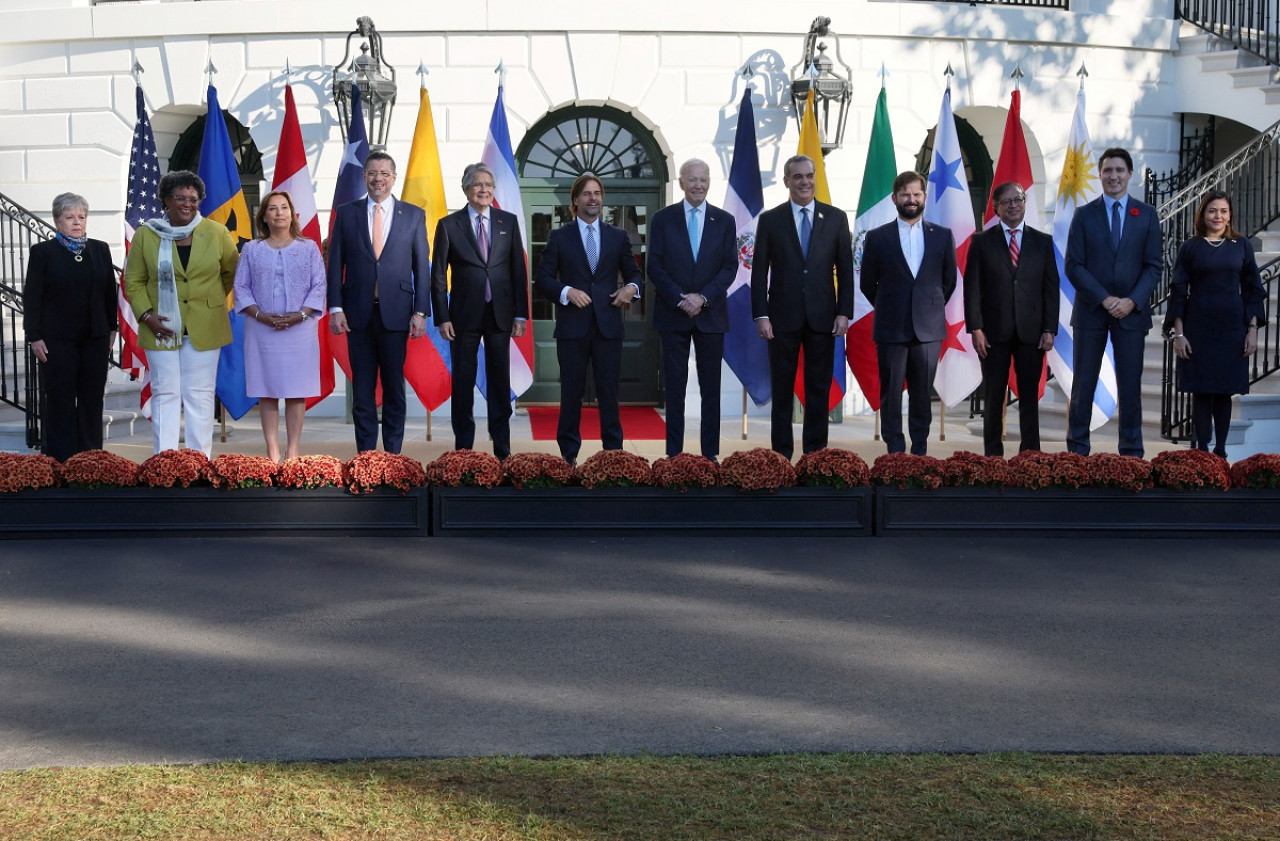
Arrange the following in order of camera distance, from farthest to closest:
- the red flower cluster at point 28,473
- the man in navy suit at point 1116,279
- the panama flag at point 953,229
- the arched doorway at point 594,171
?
the arched doorway at point 594,171
the panama flag at point 953,229
the man in navy suit at point 1116,279
the red flower cluster at point 28,473

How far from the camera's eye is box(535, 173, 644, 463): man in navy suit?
8.94 metres

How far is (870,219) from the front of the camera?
11.6 meters

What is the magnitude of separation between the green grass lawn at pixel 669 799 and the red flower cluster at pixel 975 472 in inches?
148

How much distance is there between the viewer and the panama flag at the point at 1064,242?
35.9 feet

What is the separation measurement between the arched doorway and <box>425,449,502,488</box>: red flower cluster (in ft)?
23.5

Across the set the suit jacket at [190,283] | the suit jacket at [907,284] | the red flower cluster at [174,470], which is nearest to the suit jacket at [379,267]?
the suit jacket at [190,283]

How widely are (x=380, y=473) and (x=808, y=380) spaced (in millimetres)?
2921

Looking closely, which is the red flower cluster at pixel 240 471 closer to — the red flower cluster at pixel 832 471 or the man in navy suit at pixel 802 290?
the red flower cluster at pixel 832 471

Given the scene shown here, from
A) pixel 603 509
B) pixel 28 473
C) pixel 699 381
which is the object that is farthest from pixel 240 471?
pixel 699 381

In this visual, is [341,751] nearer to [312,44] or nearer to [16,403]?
[16,403]

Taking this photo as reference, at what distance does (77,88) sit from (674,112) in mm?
6100

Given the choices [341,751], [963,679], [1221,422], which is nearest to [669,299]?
[1221,422]

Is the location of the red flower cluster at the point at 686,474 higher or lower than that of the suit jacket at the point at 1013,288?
lower

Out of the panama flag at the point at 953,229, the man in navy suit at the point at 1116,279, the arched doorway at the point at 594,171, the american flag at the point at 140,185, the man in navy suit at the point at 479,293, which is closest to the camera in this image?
the man in navy suit at the point at 1116,279
